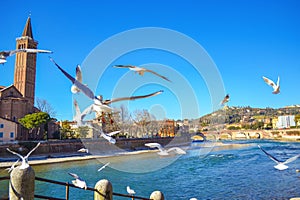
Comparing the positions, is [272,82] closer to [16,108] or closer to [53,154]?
[53,154]

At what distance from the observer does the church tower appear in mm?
56438

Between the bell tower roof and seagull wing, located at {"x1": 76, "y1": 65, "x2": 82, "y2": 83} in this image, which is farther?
the bell tower roof

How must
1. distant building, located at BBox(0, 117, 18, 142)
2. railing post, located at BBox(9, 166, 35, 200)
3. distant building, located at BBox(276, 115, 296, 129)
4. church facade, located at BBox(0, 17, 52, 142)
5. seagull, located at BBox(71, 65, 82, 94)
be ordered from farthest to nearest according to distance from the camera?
distant building, located at BBox(276, 115, 296, 129), church facade, located at BBox(0, 17, 52, 142), distant building, located at BBox(0, 117, 18, 142), seagull, located at BBox(71, 65, 82, 94), railing post, located at BBox(9, 166, 35, 200)

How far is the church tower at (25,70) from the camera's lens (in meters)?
56.4

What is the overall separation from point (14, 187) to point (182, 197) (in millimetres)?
11533

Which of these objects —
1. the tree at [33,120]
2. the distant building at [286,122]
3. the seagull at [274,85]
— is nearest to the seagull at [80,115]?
the seagull at [274,85]

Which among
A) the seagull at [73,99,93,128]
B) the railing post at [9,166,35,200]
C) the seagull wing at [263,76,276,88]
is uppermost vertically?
the seagull wing at [263,76,276,88]

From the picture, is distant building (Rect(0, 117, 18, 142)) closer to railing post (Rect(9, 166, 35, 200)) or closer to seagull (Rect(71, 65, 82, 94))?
seagull (Rect(71, 65, 82, 94))

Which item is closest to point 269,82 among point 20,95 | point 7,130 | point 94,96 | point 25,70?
point 94,96

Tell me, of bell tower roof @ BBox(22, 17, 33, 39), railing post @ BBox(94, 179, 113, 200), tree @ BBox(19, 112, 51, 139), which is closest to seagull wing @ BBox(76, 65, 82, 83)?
railing post @ BBox(94, 179, 113, 200)

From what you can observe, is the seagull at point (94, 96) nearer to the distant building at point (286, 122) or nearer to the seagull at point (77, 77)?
the seagull at point (77, 77)

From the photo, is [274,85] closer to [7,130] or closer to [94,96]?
[94,96]

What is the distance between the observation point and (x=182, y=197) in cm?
1338

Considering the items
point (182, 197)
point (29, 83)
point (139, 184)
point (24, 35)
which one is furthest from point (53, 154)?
point (24, 35)
